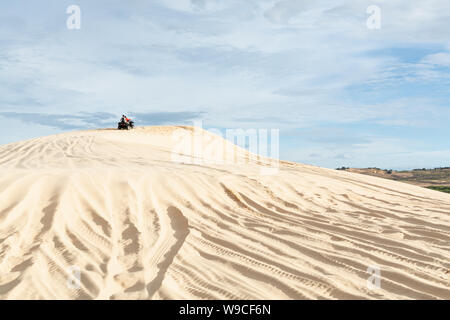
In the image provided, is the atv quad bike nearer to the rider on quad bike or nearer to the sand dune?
the rider on quad bike

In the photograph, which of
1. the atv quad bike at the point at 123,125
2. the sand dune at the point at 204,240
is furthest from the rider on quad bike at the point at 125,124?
the sand dune at the point at 204,240

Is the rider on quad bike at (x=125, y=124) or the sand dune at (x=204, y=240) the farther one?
the rider on quad bike at (x=125, y=124)

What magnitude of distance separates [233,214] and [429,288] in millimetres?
2980

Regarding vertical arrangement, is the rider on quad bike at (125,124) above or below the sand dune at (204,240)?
above

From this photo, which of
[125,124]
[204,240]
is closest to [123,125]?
[125,124]

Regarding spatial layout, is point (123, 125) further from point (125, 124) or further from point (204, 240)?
point (204, 240)

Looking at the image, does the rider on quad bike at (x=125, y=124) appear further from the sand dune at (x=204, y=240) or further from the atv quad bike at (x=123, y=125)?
the sand dune at (x=204, y=240)

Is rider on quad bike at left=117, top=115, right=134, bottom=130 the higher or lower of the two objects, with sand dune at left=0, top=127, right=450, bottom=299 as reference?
higher

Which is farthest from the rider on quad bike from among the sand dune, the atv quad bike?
the sand dune

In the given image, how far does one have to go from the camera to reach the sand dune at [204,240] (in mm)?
3389

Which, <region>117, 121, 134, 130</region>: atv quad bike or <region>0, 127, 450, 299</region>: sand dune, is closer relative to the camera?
<region>0, 127, 450, 299</region>: sand dune

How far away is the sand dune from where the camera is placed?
133 inches

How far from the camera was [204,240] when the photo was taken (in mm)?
4672
